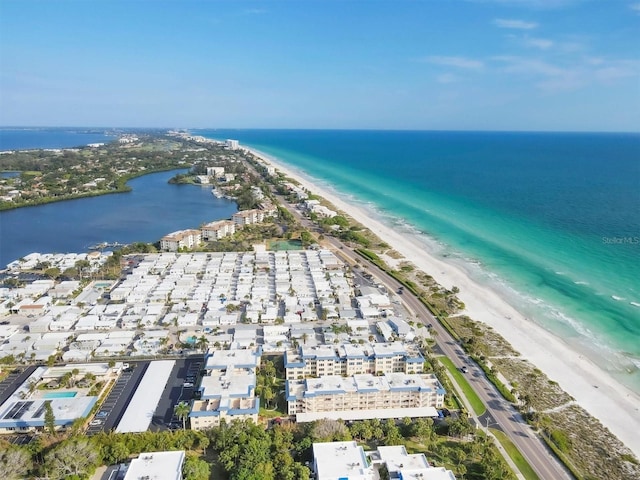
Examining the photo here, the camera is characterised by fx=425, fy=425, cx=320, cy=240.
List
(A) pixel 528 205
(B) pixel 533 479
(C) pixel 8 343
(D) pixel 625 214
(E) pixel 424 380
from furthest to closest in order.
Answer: (A) pixel 528 205, (D) pixel 625 214, (C) pixel 8 343, (E) pixel 424 380, (B) pixel 533 479

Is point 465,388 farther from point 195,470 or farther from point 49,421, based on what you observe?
point 49,421

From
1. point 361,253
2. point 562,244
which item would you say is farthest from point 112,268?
point 562,244

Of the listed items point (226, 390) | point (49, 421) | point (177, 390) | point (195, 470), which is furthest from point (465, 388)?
point (49, 421)

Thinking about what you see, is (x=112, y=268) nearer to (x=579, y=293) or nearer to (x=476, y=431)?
(x=476, y=431)

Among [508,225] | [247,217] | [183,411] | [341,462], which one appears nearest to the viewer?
[341,462]

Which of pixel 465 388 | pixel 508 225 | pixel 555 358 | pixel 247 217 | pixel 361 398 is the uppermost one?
pixel 508 225

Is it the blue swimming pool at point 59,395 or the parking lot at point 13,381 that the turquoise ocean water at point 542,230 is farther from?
the parking lot at point 13,381

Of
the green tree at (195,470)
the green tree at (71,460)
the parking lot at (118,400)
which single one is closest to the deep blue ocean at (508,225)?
the green tree at (195,470)
